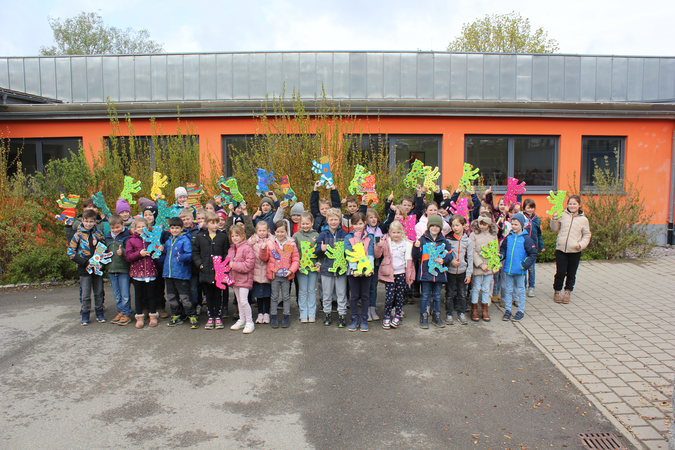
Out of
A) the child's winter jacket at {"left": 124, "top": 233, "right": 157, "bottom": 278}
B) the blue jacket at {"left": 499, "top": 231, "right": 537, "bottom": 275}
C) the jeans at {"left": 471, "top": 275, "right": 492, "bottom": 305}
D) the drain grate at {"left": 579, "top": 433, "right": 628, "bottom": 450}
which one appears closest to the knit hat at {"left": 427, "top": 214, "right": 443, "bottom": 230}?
the jeans at {"left": 471, "top": 275, "right": 492, "bottom": 305}

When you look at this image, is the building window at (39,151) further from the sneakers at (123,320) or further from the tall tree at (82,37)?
the tall tree at (82,37)

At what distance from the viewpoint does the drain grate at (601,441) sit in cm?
347

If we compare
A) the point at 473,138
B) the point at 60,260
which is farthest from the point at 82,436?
the point at 473,138

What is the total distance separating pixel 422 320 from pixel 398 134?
23.1 ft

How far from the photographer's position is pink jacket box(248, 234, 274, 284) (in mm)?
6242

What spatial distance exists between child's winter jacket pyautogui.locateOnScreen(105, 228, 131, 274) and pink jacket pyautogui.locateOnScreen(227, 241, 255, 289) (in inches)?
61.9

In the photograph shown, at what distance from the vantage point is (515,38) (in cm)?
3438

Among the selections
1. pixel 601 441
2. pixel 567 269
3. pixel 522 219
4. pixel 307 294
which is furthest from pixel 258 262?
pixel 567 269

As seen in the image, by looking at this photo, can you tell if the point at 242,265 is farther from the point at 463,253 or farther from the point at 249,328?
the point at 463,253

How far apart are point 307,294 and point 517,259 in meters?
3.16

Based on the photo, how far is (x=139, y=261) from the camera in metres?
6.31

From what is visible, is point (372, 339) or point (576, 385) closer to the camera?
point (576, 385)

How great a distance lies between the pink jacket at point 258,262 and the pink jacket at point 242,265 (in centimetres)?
9

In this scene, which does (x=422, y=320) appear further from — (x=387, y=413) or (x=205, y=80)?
(x=205, y=80)
